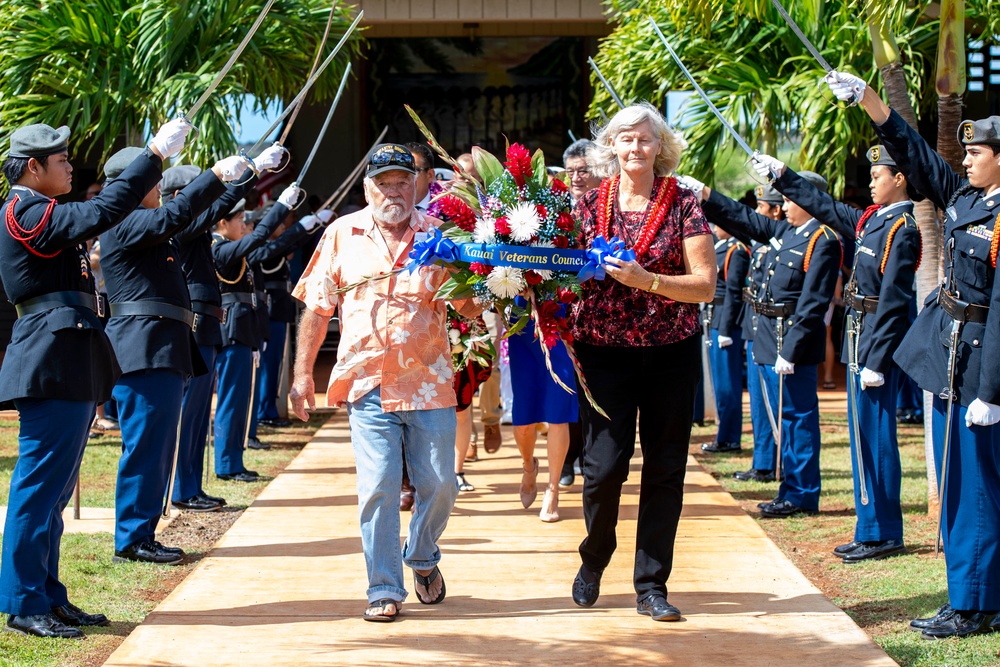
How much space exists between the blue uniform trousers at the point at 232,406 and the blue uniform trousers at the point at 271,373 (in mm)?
2496

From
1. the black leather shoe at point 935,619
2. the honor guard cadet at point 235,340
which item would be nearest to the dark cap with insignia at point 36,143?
the honor guard cadet at point 235,340

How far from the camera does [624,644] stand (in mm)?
4586

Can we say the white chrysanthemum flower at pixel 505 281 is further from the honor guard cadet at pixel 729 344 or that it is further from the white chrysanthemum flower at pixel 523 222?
the honor guard cadet at pixel 729 344

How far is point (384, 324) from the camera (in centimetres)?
480

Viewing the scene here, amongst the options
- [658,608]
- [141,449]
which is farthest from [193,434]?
[658,608]

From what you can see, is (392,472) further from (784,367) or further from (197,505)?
(784,367)

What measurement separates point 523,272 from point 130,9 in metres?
5.69

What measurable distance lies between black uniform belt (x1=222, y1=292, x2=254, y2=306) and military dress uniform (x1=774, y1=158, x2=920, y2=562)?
13.7 ft

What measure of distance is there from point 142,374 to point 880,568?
3.71m

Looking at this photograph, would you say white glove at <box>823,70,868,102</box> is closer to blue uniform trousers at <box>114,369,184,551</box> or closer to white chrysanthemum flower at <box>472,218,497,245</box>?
white chrysanthemum flower at <box>472,218,497,245</box>

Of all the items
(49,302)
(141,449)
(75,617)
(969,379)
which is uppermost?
(49,302)

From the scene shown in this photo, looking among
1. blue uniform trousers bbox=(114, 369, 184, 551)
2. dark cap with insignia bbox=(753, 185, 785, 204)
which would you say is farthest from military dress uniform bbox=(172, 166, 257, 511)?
dark cap with insignia bbox=(753, 185, 785, 204)

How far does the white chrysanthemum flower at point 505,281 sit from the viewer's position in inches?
180

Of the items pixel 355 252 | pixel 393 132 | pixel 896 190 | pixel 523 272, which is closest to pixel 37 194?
pixel 355 252
